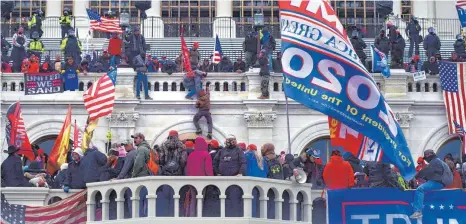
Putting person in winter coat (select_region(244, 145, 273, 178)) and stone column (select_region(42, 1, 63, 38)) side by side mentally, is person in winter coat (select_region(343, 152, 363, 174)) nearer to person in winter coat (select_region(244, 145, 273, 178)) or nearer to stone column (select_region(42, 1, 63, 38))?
person in winter coat (select_region(244, 145, 273, 178))

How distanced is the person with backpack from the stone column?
A: 30917 millimetres

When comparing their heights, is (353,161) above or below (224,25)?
below

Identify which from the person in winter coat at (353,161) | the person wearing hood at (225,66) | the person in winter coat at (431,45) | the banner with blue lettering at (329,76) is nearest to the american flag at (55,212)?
the banner with blue lettering at (329,76)

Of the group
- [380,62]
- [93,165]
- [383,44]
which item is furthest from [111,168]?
[383,44]

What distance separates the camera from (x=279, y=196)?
32312mm

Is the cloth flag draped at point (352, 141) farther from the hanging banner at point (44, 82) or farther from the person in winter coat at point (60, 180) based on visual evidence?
the hanging banner at point (44, 82)

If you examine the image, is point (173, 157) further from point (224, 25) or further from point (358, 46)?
point (224, 25)

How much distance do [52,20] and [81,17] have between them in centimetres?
121

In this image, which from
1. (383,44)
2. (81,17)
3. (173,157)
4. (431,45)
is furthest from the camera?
(81,17)

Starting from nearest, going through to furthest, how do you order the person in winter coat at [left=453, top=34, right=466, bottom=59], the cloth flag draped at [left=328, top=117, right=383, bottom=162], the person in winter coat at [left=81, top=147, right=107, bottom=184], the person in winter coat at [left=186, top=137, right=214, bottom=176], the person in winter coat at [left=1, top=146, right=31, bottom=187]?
the person in winter coat at [left=186, top=137, right=214, bottom=176] < the cloth flag draped at [left=328, top=117, right=383, bottom=162] < the person in winter coat at [left=81, top=147, right=107, bottom=184] < the person in winter coat at [left=1, top=146, right=31, bottom=187] < the person in winter coat at [left=453, top=34, right=466, bottom=59]

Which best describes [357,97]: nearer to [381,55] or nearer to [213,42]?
[381,55]

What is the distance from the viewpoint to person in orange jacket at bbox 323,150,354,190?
109 feet

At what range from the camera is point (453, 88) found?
163 feet

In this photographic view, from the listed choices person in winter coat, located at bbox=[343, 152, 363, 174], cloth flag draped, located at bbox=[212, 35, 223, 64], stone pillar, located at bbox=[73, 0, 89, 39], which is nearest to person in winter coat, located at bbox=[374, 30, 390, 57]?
cloth flag draped, located at bbox=[212, 35, 223, 64]
